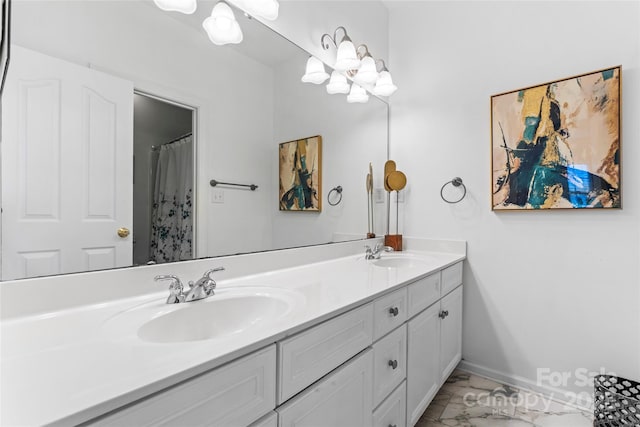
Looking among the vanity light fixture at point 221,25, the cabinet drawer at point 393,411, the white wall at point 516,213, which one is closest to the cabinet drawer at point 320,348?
the cabinet drawer at point 393,411

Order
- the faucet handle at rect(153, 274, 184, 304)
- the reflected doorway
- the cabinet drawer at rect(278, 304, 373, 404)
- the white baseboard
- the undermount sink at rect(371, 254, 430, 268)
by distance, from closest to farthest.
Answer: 1. the cabinet drawer at rect(278, 304, 373, 404)
2. the faucet handle at rect(153, 274, 184, 304)
3. the reflected doorway
4. the white baseboard
5. the undermount sink at rect(371, 254, 430, 268)

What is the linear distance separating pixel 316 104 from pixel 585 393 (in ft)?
6.84

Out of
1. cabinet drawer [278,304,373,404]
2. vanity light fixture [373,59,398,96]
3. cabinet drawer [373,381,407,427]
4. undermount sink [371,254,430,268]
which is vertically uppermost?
vanity light fixture [373,59,398,96]

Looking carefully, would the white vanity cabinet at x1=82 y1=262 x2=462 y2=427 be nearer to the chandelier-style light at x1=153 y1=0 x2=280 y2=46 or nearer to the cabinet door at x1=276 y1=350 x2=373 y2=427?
the cabinet door at x1=276 y1=350 x2=373 y2=427

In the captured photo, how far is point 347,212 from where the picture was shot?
77.3 inches

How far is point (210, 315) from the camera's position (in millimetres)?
968

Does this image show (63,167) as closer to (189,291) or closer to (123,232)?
(123,232)

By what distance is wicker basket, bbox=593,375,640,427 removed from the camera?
136cm

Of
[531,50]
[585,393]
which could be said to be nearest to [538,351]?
[585,393]

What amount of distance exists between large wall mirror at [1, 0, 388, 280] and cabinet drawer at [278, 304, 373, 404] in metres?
0.58

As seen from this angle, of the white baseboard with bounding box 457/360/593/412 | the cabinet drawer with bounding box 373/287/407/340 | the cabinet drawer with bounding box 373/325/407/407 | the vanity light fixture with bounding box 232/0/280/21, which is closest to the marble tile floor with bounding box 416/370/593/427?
the white baseboard with bounding box 457/360/593/412

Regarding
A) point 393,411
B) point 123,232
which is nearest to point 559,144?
point 393,411

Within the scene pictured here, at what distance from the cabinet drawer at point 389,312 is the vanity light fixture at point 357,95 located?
50.0 inches

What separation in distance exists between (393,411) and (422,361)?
31 cm
